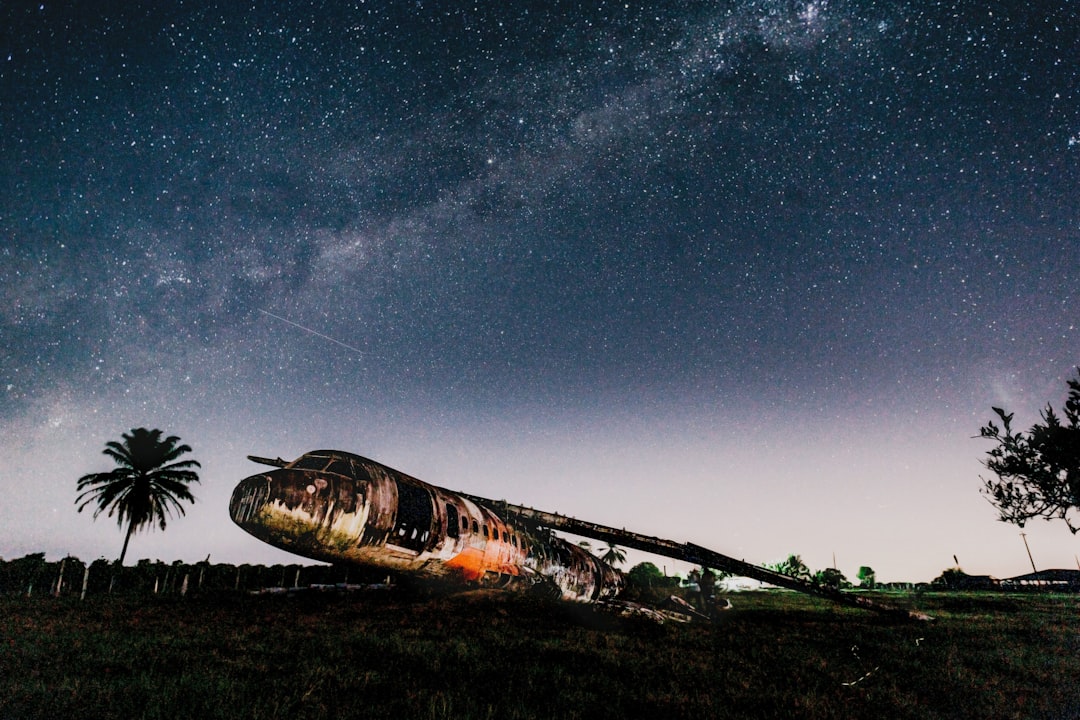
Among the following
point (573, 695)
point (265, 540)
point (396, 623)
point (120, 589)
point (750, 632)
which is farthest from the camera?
point (120, 589)

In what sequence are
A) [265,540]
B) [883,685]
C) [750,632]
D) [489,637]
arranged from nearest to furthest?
[883,685] < [265,540] < [489,637] < [750,632]

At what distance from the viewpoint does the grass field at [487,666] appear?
6828 millimetres

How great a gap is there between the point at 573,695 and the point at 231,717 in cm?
472

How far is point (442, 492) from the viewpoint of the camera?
48.5 feet

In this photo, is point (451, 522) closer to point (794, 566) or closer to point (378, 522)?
point (378, 522)

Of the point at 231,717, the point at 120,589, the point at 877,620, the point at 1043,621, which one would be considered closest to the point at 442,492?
the point at 231,717

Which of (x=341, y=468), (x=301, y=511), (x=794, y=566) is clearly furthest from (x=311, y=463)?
(x=794, y=566)

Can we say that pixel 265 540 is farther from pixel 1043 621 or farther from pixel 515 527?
pixel 1043 621

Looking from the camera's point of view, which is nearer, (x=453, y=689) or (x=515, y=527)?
(x=453, y=689)

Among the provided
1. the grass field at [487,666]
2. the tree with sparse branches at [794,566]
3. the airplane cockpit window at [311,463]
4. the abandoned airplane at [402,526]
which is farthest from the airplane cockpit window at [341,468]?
the tree with sparse branches at [794,566]

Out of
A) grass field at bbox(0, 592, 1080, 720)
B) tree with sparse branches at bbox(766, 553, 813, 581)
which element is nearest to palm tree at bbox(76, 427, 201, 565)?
grass field at bbox(0, 592, 1080, 720)

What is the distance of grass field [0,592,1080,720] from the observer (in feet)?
22.4

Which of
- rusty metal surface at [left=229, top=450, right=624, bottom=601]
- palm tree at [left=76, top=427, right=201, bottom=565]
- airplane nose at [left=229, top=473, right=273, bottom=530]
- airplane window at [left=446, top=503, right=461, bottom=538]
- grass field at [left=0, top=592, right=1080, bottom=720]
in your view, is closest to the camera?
grass field at [left=0, top=592, right=1080, bottom=720]

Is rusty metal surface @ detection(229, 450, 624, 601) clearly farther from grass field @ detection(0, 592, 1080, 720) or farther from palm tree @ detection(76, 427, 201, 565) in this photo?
palm tree @ detection(76, 427, 201, 565)
